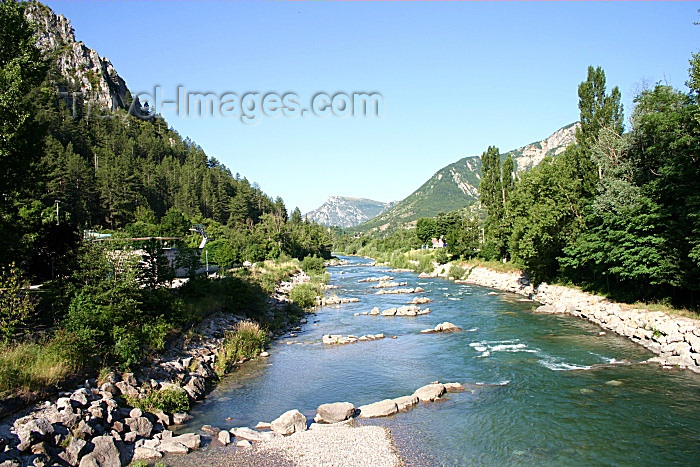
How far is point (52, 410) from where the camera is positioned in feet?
45.2

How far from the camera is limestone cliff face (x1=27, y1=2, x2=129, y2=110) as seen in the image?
15327 cm

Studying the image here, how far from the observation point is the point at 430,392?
1875cm

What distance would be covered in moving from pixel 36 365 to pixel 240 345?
462 inches

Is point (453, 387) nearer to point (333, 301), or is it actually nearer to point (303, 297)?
point (303, 297)

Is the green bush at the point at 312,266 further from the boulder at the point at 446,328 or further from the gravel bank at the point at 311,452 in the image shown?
the gravel bank at the point at 311,452

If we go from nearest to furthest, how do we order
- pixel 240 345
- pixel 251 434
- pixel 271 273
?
1. pixel 251 434
2. pixel 240 345
3. pixel 271 273

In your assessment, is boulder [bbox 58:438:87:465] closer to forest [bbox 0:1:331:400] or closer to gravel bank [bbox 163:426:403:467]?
gravel bank [bbox 163:426:403:467]

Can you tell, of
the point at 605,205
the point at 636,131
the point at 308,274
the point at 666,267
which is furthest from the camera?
the point at 308,274

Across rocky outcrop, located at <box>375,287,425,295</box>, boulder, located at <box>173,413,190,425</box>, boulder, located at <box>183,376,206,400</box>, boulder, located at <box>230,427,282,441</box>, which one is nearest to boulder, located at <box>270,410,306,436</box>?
boulder, located at <box>230,427,282,441</box>

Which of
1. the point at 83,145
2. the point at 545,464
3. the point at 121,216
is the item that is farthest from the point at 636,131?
the point at 83,145

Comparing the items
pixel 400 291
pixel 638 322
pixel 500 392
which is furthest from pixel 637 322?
pixel 400 291

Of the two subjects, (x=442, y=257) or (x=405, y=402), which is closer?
(x=405, y=402)

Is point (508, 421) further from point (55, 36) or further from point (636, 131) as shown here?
point (55, 36)

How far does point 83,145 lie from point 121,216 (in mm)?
31569
